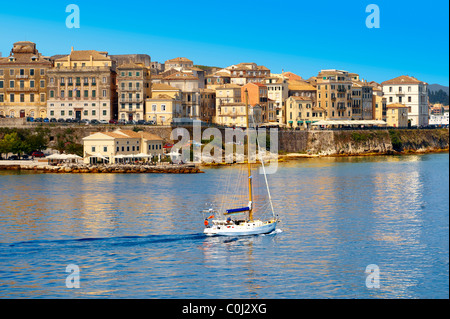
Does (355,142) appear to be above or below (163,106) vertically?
below

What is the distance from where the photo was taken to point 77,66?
122250 millimetres

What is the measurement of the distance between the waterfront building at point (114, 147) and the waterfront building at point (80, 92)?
19170mm

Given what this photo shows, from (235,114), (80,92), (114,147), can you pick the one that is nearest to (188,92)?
(235,114)

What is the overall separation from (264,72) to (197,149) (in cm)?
5614

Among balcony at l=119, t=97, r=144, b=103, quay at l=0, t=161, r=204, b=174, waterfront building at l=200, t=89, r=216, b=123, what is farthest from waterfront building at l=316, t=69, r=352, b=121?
quay at l=0, t=161, r=204, b=174

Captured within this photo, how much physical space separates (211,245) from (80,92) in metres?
79.2

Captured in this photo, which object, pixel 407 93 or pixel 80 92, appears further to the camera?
pixel 407 93

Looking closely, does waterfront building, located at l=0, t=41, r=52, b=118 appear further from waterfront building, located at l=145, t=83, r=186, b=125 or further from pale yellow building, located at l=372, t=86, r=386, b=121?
pale yellow building, located at l=372, t=86, r=386, b=121

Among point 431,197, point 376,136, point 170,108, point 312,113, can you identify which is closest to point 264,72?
point 312,113

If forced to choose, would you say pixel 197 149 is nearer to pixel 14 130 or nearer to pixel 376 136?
pixel 14 130

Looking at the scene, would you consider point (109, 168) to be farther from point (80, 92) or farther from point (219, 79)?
point (219, 79)

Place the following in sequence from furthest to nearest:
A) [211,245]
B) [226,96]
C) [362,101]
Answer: [362,101] < [226,96] < [211,245]

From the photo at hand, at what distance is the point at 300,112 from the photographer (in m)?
147

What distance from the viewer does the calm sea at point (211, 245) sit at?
119 feet
